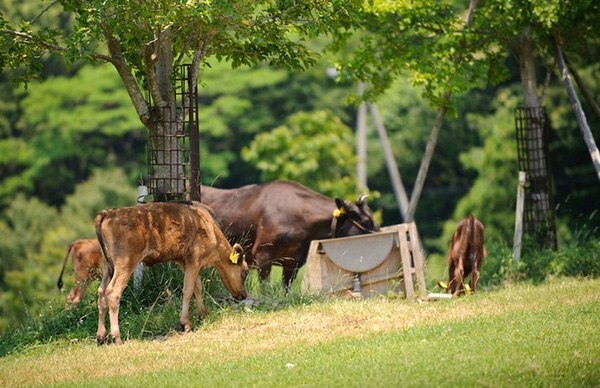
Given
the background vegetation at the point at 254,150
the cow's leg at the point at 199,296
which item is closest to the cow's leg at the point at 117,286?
the cow's leg at the point at 199,296

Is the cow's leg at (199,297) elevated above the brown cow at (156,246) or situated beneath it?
situated beneath

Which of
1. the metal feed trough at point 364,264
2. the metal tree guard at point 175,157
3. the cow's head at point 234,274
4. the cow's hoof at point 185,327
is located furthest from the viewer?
the metal feed trough at point 364,264

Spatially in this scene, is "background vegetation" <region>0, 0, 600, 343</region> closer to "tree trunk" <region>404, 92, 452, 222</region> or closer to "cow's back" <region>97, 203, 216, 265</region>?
"tree trunk" <region>404, 92, 452, 222</region>

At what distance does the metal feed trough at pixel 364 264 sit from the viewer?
13836 mm

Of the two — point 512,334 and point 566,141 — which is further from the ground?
point 566,141

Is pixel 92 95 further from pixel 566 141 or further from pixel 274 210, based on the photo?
pixel 274 210

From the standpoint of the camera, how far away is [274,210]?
50.8 ft

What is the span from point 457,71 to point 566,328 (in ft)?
22.7

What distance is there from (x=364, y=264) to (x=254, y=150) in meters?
18.6

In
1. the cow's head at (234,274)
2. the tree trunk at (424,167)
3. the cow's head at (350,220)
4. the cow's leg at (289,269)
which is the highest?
the tree trunk at (424,167)

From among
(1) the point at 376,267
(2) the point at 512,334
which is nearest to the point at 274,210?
(1) the point at 376,267

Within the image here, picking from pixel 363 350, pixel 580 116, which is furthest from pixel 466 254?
pixel 363 350

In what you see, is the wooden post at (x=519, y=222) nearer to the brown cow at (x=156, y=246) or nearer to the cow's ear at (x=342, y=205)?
the cow's ear at (x=342, y=205)

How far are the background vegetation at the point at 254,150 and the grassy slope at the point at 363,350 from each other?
14.4 meters
